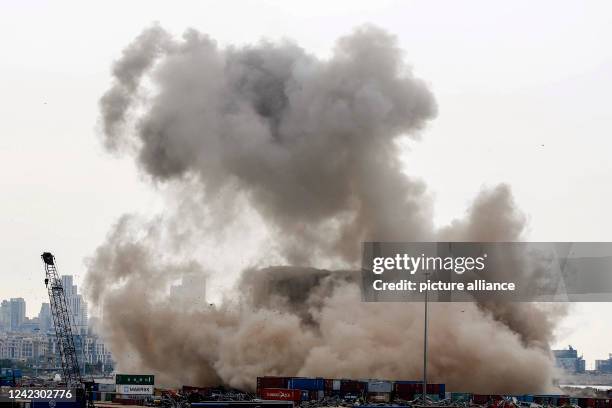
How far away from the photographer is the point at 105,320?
5910 inches

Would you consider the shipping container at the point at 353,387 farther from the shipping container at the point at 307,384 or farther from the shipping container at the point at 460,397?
the shipping container at the point at 460,397

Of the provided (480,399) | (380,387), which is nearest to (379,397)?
(380,387)

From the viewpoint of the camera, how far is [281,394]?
106 metres

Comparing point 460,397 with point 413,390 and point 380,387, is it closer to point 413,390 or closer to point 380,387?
point 413,390

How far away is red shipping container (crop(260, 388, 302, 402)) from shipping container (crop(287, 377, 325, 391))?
6.41 meters

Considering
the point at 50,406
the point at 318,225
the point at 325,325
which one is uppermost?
the point at 318,225

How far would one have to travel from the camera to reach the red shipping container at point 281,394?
10516cm

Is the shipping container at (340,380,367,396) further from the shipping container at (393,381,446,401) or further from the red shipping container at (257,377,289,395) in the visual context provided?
the red shipping container at (257,377,289,395)

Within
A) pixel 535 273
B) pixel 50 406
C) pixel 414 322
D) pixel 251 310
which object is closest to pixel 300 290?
pixel 251 310

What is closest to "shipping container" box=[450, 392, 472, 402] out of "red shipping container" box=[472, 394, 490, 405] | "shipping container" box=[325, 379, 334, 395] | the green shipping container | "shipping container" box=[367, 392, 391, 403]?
"red shipping container" box=[472, 394, 490, 405]

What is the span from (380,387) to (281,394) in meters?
12.4

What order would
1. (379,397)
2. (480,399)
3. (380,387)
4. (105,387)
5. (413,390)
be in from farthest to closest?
(105,387), (380,387), (413,390), (379,397), (480,399)

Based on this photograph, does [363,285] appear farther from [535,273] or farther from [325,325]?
[535,273]

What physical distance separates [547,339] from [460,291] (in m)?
13.0
